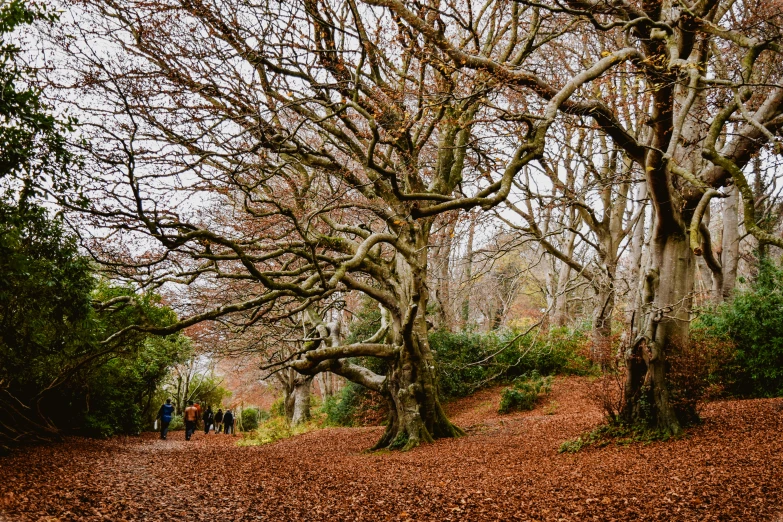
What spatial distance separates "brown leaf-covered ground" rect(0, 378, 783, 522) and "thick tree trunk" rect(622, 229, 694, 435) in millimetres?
531

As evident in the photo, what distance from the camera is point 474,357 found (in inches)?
699

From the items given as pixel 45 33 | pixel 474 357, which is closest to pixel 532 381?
pixel 474 357

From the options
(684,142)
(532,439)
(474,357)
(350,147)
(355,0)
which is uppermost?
(355,0)

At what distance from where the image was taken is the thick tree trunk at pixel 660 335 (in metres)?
7.10

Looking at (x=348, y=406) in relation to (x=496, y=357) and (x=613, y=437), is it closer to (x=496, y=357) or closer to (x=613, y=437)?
(x=496, y=357)

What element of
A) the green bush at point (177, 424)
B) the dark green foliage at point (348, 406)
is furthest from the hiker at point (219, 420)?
the dark green foliage at point (348, 406)

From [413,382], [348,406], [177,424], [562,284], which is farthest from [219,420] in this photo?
[413,382]

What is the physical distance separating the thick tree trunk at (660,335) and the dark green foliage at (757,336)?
2.99 metres

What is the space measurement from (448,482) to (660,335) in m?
3.80

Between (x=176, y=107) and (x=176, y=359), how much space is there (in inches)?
450

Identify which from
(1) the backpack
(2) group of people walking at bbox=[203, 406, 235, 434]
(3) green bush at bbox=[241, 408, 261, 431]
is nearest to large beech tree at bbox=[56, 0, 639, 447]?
(1) the backpack

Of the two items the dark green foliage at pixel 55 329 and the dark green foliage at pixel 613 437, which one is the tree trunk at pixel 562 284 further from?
the dark green foliage at pixel 55 329

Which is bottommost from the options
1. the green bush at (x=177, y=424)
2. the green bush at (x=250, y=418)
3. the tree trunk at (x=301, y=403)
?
the green bush at (x=250, y=418)

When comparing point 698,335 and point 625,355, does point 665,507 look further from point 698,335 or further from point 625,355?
point 698,335
